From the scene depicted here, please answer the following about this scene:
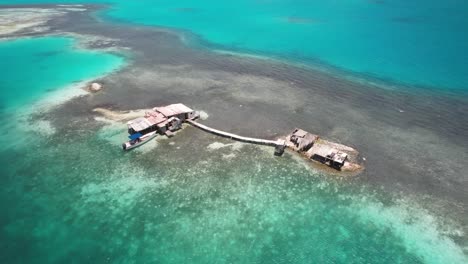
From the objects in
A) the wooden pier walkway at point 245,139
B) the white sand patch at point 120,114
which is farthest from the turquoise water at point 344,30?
the white sand patch at point 120,114

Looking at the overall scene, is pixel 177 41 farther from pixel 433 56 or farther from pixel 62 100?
pixel 433 56

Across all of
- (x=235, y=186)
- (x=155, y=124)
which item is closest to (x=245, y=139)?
(x=235, y=186)

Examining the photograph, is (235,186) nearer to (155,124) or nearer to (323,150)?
(323,150)

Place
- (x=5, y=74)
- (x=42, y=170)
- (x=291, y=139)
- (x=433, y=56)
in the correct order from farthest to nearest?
(x=433, y=56)
(x=5, y=74)
(x=291, y=139)
(x=42, y=170)

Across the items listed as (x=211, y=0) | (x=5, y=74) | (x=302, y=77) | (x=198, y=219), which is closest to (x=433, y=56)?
(x=302, y=77)

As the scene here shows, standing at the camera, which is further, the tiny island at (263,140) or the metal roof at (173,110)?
the metal roof at (173,110)

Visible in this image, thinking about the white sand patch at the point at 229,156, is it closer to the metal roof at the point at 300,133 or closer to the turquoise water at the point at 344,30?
the metal roof at the point at 300,133
